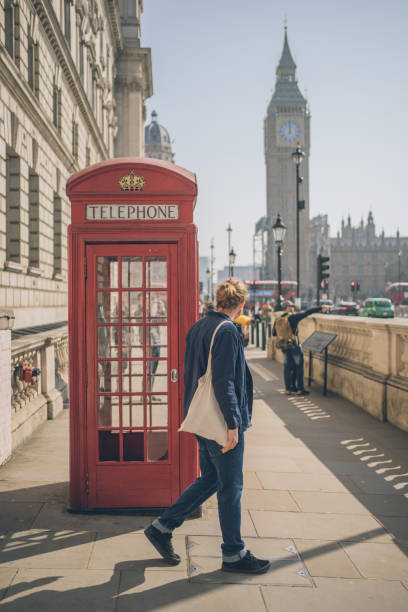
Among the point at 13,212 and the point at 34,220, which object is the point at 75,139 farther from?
the point at 13,212

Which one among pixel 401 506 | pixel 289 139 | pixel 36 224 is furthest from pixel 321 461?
pixel 289 139

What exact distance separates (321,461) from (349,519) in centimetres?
175

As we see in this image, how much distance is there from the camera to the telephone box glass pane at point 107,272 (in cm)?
468

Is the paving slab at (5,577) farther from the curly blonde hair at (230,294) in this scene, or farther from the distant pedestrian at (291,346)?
the distant pedestrian at (291,346)

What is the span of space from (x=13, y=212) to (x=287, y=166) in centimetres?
12850

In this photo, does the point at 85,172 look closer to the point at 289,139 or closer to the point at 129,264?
the point at 129,264

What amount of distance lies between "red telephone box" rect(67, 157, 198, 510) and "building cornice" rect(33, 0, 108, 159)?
45.9 feet

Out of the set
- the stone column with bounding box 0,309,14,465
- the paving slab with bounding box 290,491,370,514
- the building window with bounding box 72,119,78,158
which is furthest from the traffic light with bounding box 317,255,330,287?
the stone column with bounding box 0,309,14,465

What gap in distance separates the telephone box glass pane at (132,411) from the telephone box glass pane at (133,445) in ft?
0.29

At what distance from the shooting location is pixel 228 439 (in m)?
3.57

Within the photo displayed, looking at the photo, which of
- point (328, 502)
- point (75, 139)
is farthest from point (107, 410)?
point (75, 139)

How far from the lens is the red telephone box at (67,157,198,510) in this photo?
4.66 meters

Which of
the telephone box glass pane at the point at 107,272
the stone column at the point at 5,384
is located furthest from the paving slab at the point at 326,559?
the stone column at the point at 5,384

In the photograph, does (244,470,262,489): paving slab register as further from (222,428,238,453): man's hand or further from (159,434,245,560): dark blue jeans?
(222,428,238,453): man's hand
